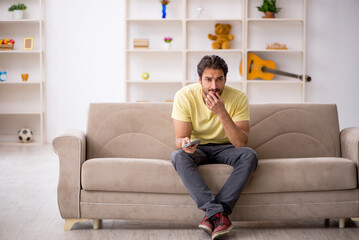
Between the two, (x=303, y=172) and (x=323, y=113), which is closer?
(x=303, y=172)

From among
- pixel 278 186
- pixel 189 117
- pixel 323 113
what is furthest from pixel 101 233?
pixel 323 113

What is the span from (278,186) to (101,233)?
101 centimetres

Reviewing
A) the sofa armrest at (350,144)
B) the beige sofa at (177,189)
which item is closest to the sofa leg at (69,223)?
the beige sofa at (177,189)

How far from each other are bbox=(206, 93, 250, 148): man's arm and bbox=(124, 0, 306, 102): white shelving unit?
3864mm

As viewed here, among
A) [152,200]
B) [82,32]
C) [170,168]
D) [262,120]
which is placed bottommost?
[152,200]

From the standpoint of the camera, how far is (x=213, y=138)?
2971 mm

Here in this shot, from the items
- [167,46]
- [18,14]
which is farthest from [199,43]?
[18,14]

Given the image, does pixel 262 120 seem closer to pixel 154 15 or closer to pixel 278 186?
pixel 278 186

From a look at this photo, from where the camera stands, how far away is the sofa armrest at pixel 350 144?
9.49 feet

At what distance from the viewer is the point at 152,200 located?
272cm

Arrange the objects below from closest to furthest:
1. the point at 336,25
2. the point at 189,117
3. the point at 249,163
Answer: the point at 249,163, the point at 189,117, the point at 336,25

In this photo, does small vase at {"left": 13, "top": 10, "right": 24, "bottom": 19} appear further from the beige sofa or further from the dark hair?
the dark hair

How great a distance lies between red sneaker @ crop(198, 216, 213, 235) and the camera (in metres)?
2.54

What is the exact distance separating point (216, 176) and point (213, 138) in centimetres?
34
